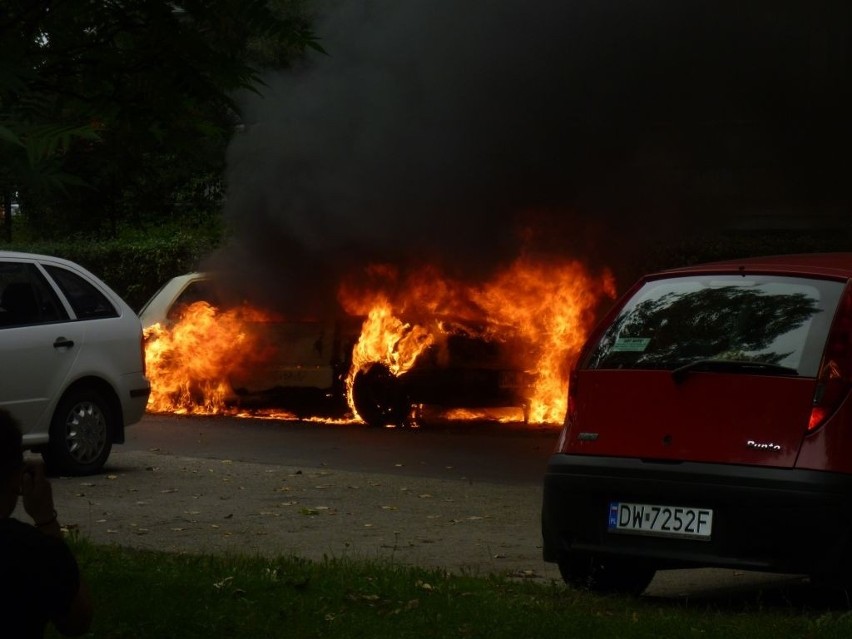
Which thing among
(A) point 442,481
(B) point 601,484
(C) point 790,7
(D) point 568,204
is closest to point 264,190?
(D) point 568,204

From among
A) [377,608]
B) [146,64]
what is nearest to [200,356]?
[377,608]

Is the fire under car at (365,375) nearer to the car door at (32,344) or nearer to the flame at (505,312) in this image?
the flame at (505,312)

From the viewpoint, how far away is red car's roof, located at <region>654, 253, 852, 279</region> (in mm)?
6898

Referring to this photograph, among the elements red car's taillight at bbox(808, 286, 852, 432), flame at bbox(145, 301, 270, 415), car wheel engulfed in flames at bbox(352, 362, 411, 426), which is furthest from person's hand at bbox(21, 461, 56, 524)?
flame at bbox(145, 301, 270, 415)

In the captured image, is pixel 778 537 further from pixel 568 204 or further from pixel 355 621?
pixel 568 204

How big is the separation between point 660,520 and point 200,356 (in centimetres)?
1012

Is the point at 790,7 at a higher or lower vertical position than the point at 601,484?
higher

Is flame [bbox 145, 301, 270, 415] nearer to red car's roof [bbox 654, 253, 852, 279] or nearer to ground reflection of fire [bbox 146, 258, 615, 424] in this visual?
ground reflection of fire [bbox 146, 258, 615, 424]

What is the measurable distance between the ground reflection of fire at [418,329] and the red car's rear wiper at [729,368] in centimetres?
816

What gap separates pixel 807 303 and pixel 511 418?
919cm

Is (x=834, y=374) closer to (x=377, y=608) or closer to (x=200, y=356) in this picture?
(x=377, y=608)

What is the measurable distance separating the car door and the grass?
3.66 metres

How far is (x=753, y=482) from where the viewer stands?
6461 mm

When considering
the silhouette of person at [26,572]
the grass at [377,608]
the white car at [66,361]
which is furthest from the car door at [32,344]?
the silhouette of person at [26,572]
